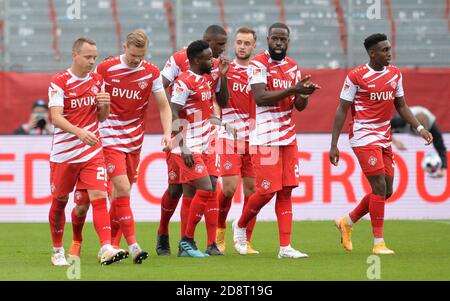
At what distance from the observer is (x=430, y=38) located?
851 inches

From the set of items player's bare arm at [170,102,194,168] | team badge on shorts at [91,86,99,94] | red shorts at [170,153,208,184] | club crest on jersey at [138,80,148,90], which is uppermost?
club crest on jersey at [138,80,148,90]

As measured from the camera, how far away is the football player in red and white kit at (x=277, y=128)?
1047cm

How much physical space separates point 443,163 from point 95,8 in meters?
8.52

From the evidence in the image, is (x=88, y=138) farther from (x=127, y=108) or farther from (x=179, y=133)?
(x=179, y=133)

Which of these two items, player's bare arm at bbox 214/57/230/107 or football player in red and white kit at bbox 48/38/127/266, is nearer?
football player in red and white kit at bbox 48/38/127/266

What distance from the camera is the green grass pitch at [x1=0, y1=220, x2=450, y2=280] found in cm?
883

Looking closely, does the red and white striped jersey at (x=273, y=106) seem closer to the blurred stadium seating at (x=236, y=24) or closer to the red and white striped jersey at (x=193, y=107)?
the red and white striped jersey at (x=193, y=107)

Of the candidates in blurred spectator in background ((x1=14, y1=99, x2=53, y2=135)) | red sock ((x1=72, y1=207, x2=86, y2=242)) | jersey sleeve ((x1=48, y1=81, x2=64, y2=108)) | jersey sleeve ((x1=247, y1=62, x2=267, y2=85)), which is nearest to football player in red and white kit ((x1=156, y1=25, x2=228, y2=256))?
jersey sleeve ((x1=247, y1=62, x2=267, y2=85))

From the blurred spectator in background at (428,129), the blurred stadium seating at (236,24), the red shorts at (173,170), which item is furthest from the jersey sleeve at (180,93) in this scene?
the blurred stadium seating at (236,24)

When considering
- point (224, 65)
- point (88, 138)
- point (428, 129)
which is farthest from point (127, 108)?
point (428, 129)

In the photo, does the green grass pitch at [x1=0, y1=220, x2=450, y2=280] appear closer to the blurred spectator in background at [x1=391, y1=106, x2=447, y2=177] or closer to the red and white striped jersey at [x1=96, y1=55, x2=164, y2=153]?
the red and white striped jersey at [x1=96, y1=55, x2=164, y2=153]

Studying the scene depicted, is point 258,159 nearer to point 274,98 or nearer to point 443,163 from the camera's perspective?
point 274,98

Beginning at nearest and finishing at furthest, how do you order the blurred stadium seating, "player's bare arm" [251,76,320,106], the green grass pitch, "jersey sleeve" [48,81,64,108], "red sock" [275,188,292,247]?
the green grass pitch
"jersey sleeve" [48,81,64,108]
"player's bare arm" [251,76,320,106]
"red sock" [275,188,292,247]
the blurred stadium seating

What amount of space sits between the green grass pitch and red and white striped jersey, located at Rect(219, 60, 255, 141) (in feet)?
4.49
